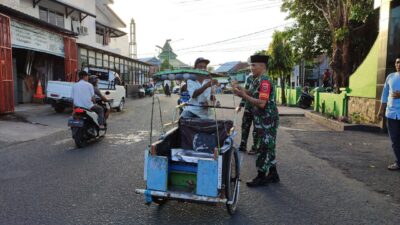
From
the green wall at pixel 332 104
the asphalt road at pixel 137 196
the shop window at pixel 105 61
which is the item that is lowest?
the asphalt road at pixel 137 196

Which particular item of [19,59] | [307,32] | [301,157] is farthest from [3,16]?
[307,32]

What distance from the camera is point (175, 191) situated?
4.05 metres

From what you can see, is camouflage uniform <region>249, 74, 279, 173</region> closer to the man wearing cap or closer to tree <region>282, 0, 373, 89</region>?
the man wearing cap

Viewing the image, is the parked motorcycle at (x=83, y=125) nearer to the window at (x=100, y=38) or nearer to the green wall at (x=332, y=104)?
the green wall at (x=332, y=104)

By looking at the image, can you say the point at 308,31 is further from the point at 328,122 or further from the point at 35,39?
the point at 35,39

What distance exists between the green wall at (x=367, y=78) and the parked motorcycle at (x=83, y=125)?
857 cm

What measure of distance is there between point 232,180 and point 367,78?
931 centimetres

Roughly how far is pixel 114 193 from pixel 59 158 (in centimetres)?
284

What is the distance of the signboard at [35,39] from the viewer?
1500cm

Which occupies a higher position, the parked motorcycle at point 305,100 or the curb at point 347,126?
the parked motorcycle at point 305,100

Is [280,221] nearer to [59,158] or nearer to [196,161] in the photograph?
[196,161]

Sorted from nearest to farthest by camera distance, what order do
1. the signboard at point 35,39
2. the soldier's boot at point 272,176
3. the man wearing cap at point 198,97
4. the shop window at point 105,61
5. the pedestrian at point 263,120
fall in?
1. the pedestrian at point 263,120
2. the soldier's boot at point 272,176
3. the man wearing cap at point 198,97
4. the signboard at point 35,39
5. the shop window at point 105,61

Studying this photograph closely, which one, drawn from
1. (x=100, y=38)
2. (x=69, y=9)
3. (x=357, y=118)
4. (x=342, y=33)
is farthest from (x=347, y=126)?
(x=100, y=38)

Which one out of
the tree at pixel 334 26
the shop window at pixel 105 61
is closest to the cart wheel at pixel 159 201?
the tree at pixel 334 26
